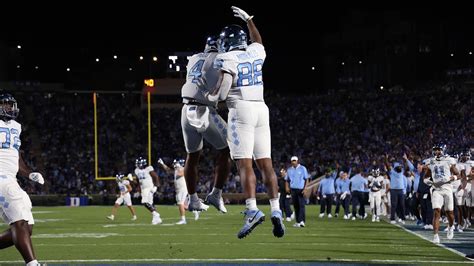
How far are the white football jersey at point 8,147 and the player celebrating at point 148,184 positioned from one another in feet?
49.7

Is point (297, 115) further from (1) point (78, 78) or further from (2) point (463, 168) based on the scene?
(2) point (463, 168)

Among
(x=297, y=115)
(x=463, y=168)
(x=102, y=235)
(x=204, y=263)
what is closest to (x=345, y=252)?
(x=204, y=263)

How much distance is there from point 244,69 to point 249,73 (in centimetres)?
8

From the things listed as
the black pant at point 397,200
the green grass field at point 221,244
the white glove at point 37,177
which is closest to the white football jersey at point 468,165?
the green grass field at point 221,244

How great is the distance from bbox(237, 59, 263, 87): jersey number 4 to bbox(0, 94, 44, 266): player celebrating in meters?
4.14

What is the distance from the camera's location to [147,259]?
49.6 ft

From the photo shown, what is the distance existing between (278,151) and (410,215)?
65.5 ft

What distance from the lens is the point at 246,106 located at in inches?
273

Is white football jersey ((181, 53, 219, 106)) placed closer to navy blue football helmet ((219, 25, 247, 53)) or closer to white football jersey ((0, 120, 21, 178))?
navy blue football helmet ((219, 25, 247, 53))

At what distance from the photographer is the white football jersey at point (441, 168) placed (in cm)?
1833

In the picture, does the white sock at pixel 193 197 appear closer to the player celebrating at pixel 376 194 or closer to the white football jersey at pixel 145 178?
the white football jersey at pixel 145 178

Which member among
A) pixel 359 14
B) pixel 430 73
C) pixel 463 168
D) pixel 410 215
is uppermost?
pixel 359 14

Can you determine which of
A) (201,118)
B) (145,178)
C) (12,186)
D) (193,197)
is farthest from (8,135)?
(145,178)

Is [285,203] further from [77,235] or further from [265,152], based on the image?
[265,152]
